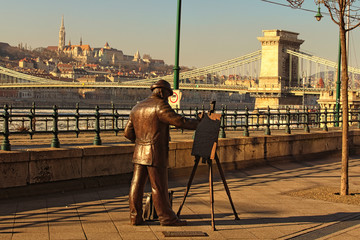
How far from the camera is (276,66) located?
9562 centimetres

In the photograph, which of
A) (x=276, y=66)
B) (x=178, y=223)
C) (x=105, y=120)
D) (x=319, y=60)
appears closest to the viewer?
(x=178, y=223)

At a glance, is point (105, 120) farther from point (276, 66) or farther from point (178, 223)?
point (276, 66)

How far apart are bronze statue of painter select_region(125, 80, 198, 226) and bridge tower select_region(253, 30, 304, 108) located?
83076mm

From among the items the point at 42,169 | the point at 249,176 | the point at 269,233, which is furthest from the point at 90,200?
the point at 249,176

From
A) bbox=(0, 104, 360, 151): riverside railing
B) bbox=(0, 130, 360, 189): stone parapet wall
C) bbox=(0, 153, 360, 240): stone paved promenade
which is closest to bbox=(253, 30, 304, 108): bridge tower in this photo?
bbox=(0, 104, 360, 151): riverside railing

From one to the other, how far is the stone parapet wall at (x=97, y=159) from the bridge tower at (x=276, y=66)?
76.5m

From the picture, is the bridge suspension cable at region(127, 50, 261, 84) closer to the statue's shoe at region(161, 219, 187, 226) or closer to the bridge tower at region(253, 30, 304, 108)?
the bridge tower at region(253, 30, 304, 108)

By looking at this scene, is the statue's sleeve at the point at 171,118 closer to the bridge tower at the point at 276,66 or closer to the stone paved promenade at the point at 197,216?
the stone paved promenade at the point at 197,216

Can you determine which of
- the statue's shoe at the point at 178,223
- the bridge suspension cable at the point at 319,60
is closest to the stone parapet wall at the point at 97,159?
the statue's shoe at the point at 178,223

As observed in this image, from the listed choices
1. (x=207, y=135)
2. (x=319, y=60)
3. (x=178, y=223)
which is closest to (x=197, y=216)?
(x=178, y=223)

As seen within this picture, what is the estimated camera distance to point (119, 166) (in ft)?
33.7

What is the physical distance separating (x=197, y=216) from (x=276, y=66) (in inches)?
3541

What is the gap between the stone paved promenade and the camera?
693 cm

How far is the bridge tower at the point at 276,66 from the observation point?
296 ft
